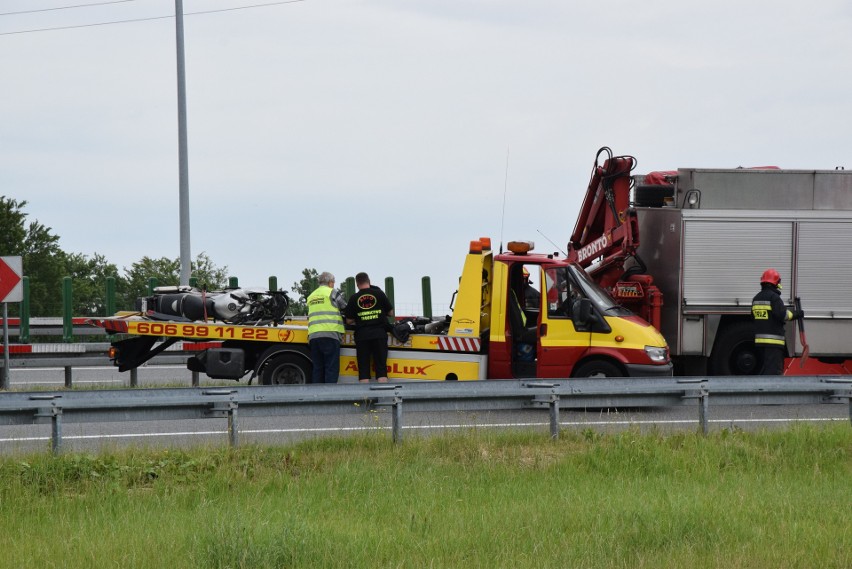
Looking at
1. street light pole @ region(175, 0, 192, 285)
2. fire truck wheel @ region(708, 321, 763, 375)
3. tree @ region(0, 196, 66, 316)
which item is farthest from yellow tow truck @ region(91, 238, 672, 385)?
tree @ region(0, 196, 66, 316)

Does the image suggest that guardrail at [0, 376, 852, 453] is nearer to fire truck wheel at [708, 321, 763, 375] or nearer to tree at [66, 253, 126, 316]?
fire truck wheel at [708, 321, 763, 375]

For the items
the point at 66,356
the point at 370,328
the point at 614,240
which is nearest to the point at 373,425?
the point at 370,328

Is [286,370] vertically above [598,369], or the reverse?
[598,369]

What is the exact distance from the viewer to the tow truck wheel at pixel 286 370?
1473cm

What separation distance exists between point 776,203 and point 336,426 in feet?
25.2

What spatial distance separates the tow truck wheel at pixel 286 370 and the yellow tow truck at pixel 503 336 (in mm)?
13

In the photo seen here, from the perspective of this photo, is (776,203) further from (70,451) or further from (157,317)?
(70,451)

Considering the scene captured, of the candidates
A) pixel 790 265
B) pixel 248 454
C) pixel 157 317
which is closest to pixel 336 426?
pixel 248 454

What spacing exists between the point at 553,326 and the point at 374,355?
7.47 ft

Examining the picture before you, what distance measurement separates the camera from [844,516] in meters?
7.80

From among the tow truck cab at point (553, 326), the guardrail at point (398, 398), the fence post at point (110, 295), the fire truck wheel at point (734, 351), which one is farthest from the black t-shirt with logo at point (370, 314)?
the fence post at point (110, 295)

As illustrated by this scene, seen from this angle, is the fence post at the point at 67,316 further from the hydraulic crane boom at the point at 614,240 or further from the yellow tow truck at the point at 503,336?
the hydraulic crane boom at the point at 614,240

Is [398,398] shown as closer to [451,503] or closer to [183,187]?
[451,503]

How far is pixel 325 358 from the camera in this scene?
14.2 meters
